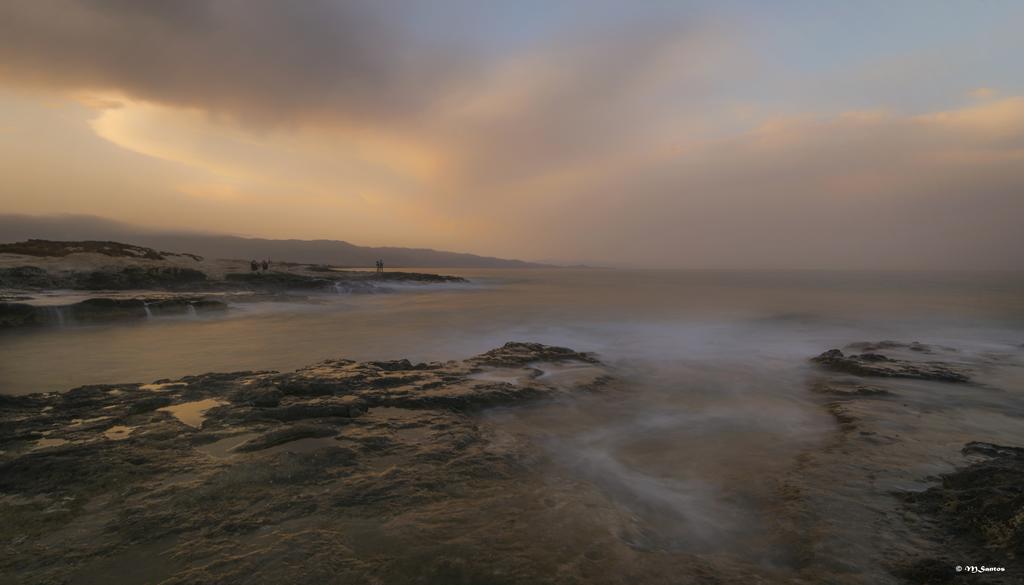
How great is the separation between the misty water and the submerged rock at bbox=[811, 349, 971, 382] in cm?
52

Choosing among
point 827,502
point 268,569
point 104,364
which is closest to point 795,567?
point 827,502

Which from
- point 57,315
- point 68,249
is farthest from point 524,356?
point 68,249

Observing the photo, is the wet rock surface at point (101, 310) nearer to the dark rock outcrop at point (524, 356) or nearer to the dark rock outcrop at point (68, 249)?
the dark rock outcrop at point (524, 356)

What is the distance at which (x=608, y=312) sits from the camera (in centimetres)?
2500

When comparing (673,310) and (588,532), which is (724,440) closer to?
(588,532)

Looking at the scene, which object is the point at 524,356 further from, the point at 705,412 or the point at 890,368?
the point at 890,368

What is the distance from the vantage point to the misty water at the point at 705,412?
3.86m

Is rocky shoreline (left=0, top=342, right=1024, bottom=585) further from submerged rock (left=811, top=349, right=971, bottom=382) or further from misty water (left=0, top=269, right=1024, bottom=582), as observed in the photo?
submerged rock (left=811, top=349, right=971, bottom=382)

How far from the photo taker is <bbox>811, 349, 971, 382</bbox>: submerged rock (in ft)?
30.9

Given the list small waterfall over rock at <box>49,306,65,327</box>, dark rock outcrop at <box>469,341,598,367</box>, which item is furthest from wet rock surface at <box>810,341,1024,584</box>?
small waterfall over rock at <box>49,306,65,327</box>

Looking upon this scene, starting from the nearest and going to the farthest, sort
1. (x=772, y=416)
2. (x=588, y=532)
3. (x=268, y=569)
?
(x=268, y=569) → (x=588, y=532) → (x=772, y=416)

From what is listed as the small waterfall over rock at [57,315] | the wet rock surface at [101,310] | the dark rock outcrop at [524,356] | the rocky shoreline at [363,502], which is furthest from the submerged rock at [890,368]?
the small waterfall over rock at [57,315]

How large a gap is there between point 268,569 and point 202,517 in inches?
39.0

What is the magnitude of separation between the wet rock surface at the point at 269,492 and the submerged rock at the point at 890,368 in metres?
9.07
